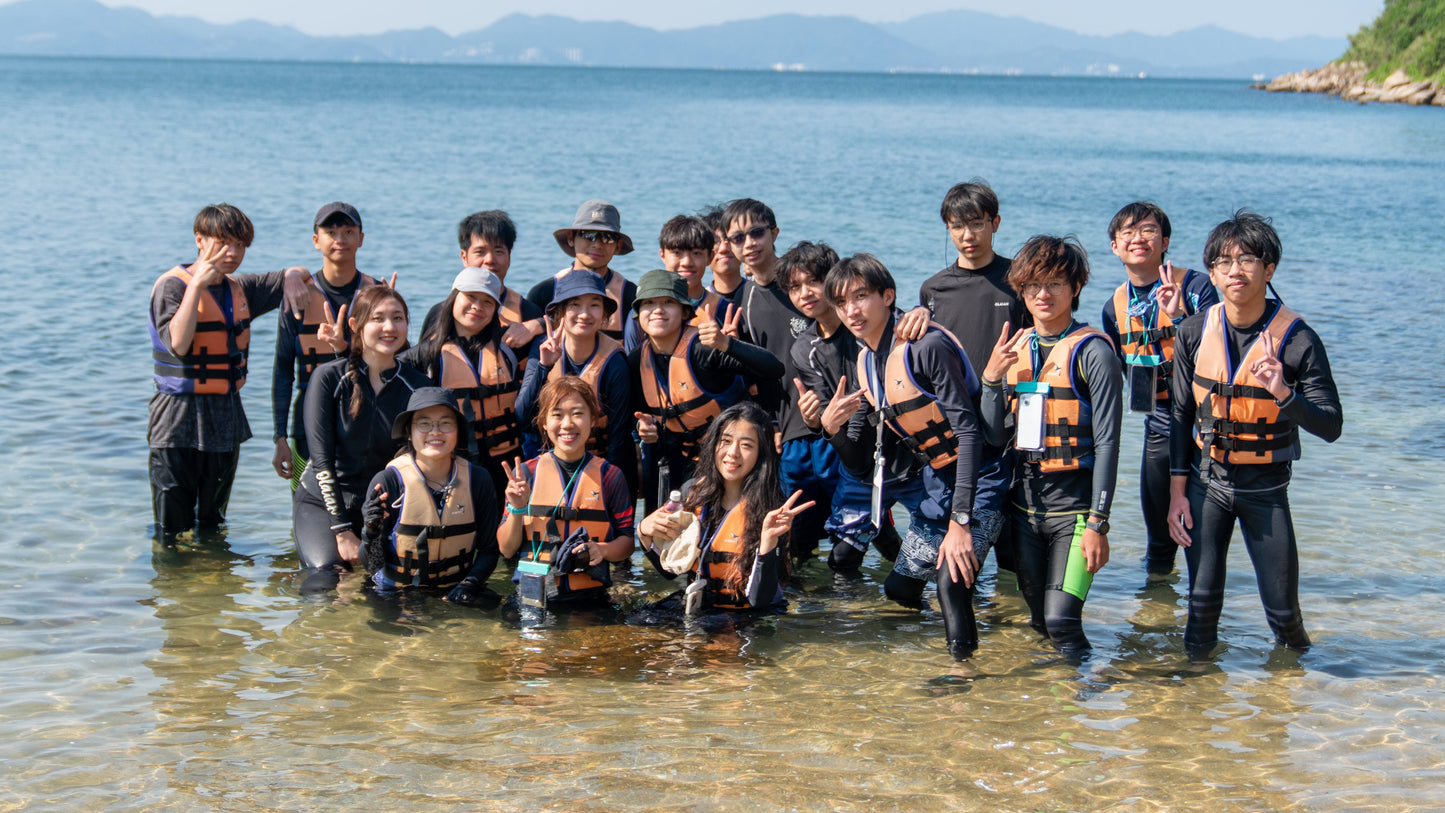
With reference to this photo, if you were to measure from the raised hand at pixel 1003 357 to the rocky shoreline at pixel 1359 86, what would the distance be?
8526 centimetres

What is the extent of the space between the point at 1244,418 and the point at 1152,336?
1437mm

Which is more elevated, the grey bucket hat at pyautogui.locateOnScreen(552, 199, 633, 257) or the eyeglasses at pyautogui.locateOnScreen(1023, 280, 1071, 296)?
the grey bucket hat at pyautogui.locateOnScreen(552, 199, 633, 257)

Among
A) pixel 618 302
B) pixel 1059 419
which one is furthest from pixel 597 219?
pixel 1059 419

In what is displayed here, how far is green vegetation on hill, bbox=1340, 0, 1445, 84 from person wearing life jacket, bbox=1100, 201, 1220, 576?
8400 centimetres

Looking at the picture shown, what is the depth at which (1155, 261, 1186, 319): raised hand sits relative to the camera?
648 centimetres

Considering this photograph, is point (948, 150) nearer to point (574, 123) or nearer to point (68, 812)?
point (574, 123)

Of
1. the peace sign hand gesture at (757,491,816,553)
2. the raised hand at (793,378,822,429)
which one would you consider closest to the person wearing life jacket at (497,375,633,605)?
the peace sign hand gesture at (757,491,816,553)

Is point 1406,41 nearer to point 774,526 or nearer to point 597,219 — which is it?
point 597,219

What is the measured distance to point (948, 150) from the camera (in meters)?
51.0

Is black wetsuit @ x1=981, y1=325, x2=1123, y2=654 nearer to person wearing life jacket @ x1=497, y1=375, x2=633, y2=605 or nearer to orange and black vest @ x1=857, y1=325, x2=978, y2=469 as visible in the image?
orange and black vest @ x1=857, y1=325, x2=978, y2=469

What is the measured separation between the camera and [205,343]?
683 cm

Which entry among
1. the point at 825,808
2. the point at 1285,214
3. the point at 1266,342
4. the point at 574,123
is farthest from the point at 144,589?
the point at 574,123

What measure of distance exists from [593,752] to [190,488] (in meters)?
3.79

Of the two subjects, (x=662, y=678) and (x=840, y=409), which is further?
(x=662, y=678)
